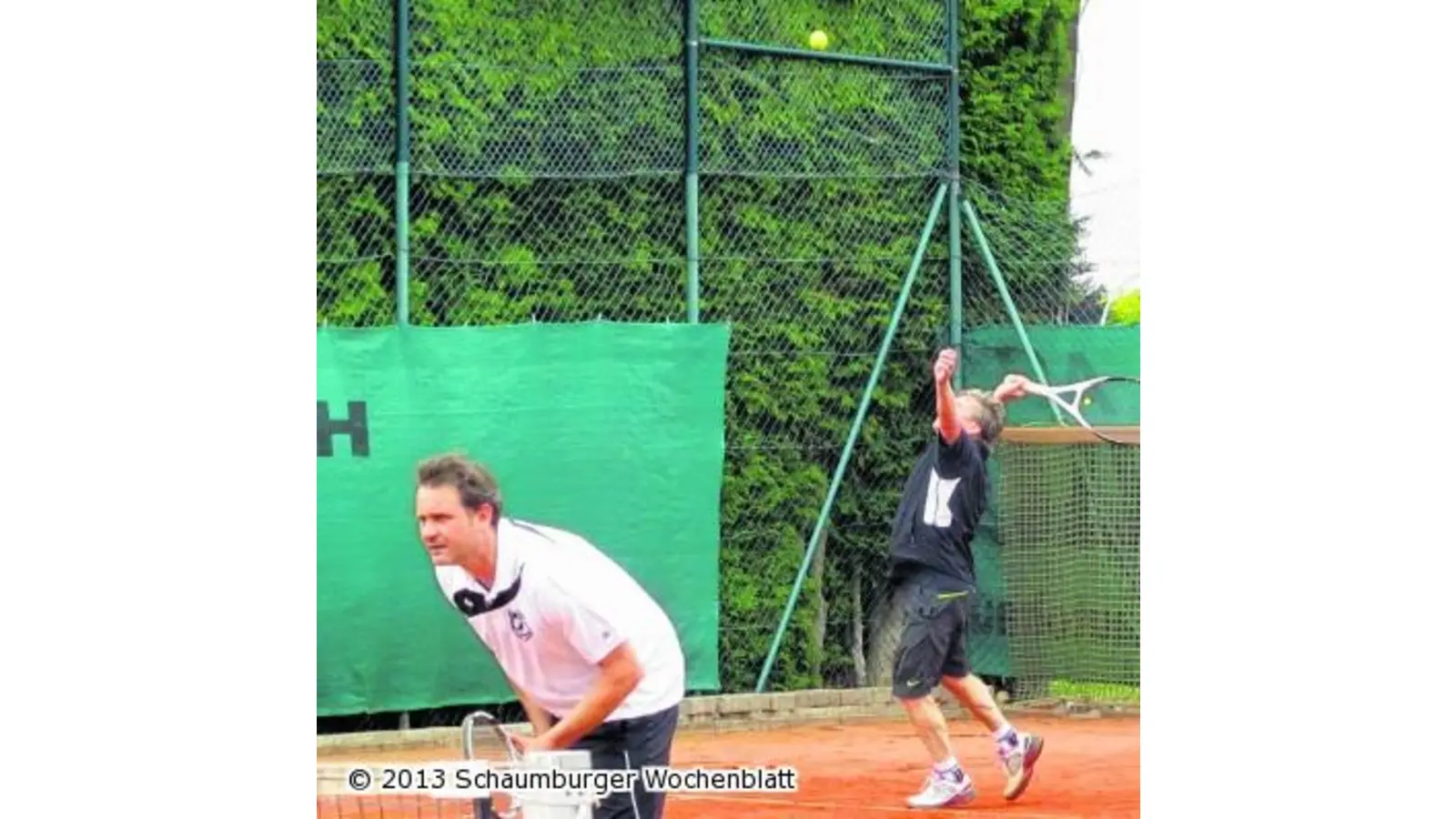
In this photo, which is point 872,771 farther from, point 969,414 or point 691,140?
point 691,140

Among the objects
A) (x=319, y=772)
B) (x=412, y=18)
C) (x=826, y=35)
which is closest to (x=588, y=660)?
(x=319, y=772)

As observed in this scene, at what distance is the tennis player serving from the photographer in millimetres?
8781

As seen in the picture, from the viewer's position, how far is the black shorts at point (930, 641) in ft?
28.9

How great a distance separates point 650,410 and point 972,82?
7.03 ft

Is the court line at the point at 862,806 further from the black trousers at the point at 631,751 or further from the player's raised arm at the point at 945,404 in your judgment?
the player's raised arm at the point at 945,404

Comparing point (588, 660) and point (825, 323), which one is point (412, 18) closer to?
point (825, 323)

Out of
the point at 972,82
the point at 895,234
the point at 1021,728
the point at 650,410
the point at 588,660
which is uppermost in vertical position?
the point at 972,82

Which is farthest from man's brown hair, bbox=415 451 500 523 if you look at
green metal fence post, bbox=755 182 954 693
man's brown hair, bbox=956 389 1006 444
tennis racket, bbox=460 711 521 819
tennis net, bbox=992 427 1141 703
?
tennis net, bbox=992 427 1141 703

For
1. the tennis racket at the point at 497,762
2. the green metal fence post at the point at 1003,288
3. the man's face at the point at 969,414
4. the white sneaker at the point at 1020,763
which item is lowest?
the white sneaker at the point at 1020,763

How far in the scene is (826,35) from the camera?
407 inches

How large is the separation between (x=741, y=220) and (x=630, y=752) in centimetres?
330

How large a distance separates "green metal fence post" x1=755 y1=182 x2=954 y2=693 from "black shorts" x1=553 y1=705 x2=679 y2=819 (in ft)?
9.08

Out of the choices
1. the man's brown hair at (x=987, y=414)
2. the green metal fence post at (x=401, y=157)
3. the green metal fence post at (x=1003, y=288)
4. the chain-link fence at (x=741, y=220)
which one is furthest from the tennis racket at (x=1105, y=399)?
the green metal fence post at (x=401, y=157)

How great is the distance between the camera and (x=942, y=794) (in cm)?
872
